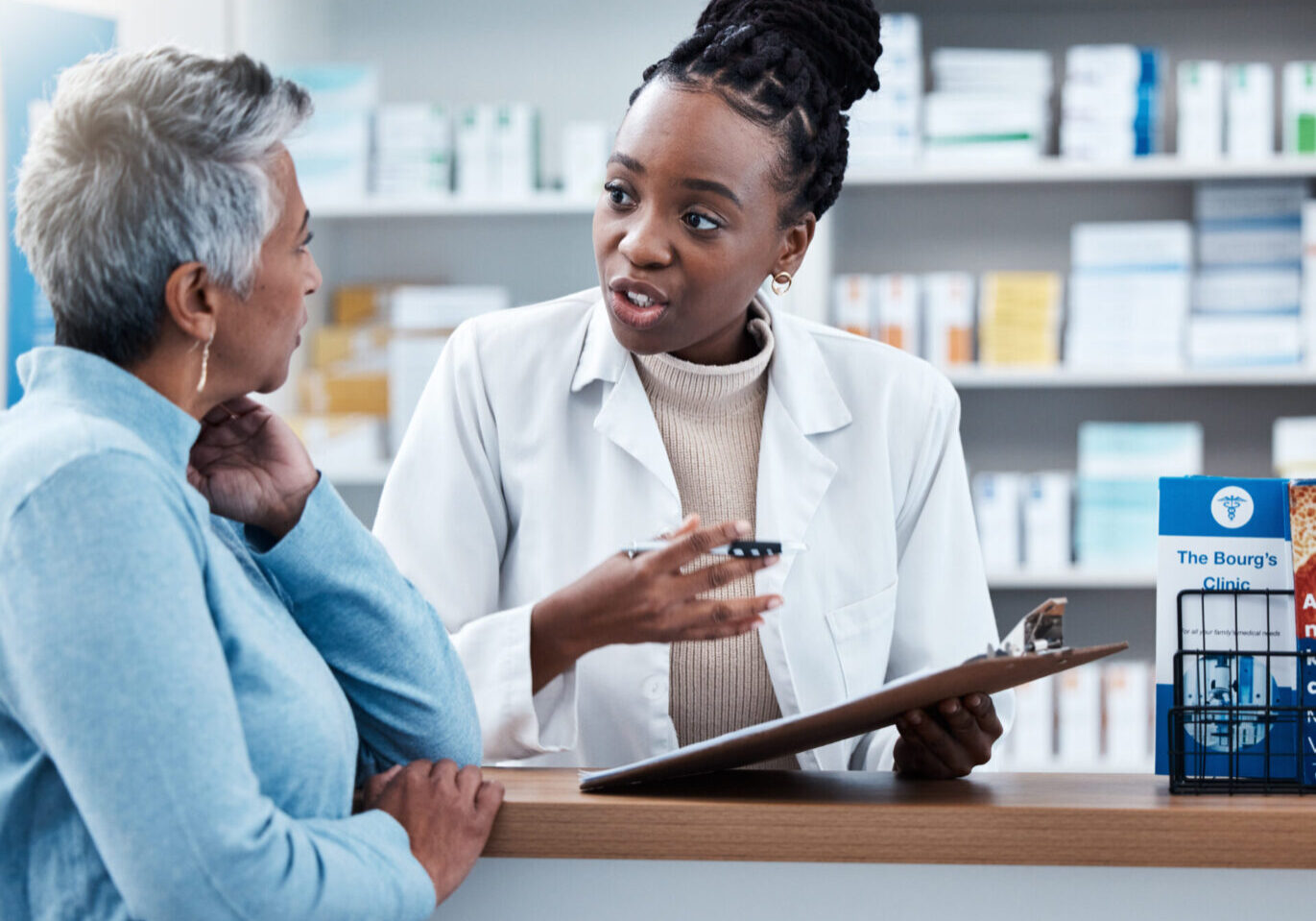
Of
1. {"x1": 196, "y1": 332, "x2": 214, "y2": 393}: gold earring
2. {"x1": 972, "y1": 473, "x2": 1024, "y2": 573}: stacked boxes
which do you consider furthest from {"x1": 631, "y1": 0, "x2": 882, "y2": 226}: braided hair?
{"x1": 972, "y1": 473, "x2": 1024, "y2": 573}: stacked boxes

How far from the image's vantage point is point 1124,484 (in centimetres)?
307

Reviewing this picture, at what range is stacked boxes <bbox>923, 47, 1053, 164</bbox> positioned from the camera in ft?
10.1

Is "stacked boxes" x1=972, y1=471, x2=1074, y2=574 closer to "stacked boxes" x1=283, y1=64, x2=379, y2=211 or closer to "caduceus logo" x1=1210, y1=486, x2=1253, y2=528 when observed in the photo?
"stacked boxes" x1=283, y1=64, x2=379, y2=211

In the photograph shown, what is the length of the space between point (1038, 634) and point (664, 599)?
332mm

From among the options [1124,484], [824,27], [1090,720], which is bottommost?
[1090,720]

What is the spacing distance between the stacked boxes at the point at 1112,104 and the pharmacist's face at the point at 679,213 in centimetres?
189

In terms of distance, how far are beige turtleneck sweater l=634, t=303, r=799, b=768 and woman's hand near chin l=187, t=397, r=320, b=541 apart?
0.60 m

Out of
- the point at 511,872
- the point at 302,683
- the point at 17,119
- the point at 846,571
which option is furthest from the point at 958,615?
the point at 17,119

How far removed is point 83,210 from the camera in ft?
2.94

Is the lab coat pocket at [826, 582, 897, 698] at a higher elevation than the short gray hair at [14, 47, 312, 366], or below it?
below

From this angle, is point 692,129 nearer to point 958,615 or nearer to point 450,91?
point 958,615

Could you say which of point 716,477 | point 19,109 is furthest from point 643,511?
point 19,109

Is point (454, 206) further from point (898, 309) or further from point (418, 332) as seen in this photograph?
point (898, 309)

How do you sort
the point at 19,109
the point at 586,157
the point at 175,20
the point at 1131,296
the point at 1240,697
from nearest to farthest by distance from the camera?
the point at 1240,697 → the point at 19,109 → the point at 1131,296 → the point at 586,157 → the point at 175,20
